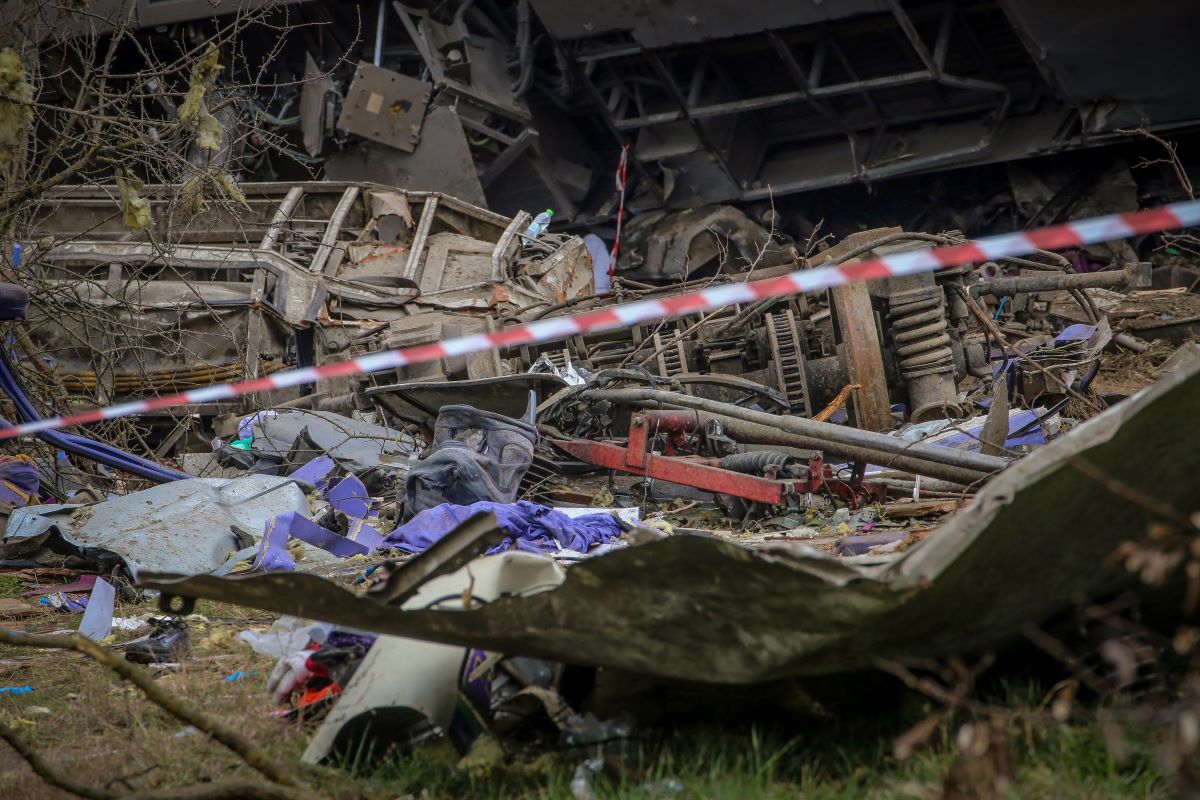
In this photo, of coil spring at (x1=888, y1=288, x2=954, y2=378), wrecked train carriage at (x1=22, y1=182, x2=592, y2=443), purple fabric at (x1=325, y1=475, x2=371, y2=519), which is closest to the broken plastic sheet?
purple fabric at (x1=325, y1=475, x2=371, y2=519)

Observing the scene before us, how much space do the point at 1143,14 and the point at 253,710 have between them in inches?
397

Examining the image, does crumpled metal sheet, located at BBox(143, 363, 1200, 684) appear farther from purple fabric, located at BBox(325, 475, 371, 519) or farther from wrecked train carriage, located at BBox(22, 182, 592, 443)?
wrecked train carriage, located at BBox(22, 182, 592, 443)

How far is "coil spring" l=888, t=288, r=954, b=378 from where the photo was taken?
7289 millimetres

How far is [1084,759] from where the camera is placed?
86.4 inches

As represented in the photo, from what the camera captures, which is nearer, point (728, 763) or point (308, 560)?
point (728, 763)

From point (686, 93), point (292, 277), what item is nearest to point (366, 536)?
point (292, 277)

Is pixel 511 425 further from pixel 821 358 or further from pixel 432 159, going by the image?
pixel 432 159

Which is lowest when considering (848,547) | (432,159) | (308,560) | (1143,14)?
(308,560)

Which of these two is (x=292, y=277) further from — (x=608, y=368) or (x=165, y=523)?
(x=165, y=523)

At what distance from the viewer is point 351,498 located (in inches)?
269

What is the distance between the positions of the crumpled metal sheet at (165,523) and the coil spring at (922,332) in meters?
3.90

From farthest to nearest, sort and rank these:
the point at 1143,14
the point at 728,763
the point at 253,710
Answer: the point at 1143,14 < the point at 253,710 < the point at 728,763

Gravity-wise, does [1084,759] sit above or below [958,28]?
below

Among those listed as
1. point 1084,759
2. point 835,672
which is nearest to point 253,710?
point 835,672
